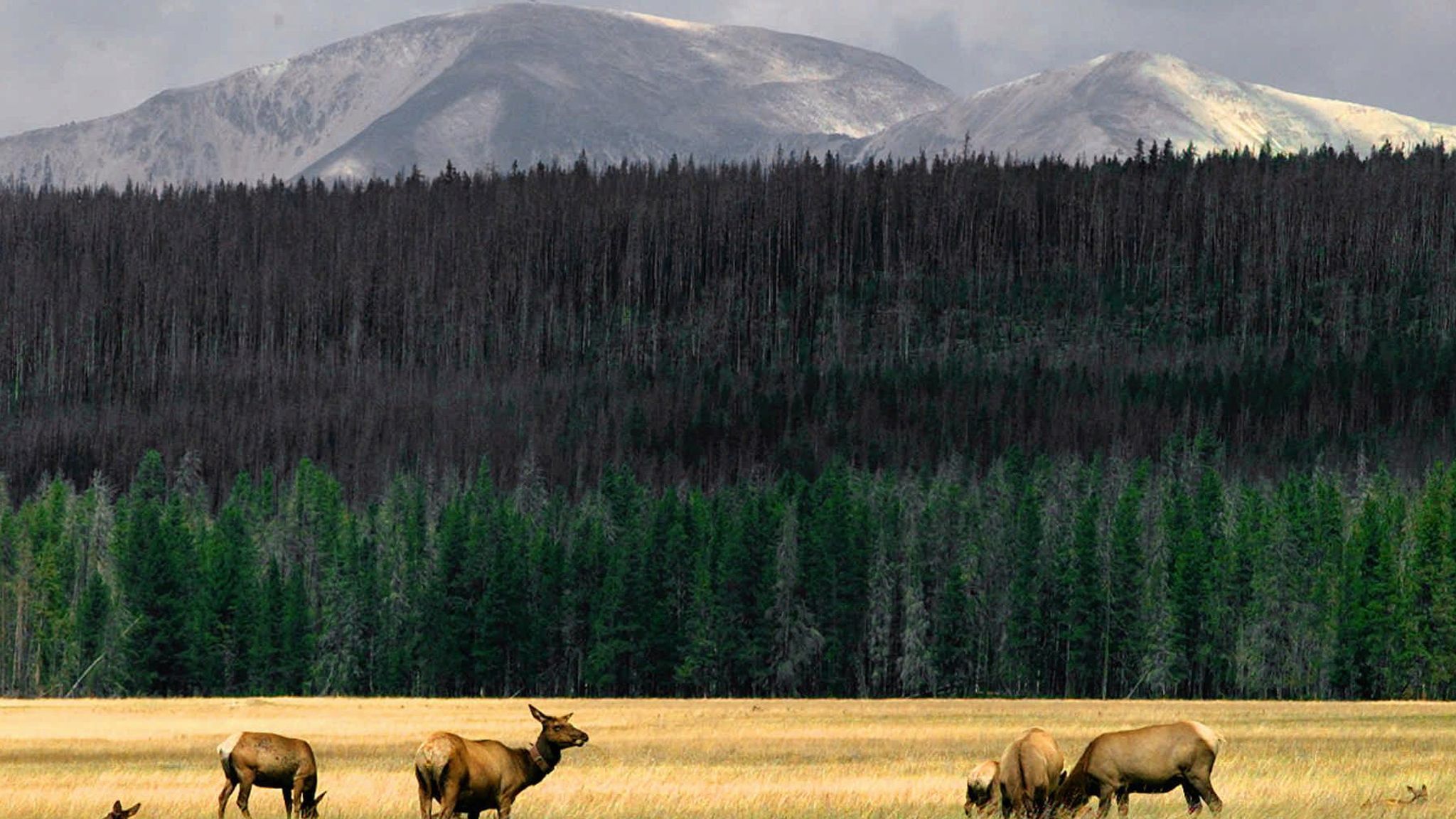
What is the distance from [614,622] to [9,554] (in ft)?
120

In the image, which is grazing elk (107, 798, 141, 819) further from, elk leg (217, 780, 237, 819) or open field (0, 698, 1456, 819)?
open field (0, 698, 1456, 819)

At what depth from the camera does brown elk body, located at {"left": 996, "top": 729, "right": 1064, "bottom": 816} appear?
91.5ft

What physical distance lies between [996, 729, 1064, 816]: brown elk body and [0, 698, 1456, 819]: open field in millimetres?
2012

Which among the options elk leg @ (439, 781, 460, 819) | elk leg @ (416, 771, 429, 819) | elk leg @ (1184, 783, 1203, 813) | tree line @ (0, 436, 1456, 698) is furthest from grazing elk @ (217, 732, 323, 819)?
tree line @ (0, 436, 1456, 698)

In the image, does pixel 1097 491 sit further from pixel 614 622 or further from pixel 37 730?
pixel 37 730

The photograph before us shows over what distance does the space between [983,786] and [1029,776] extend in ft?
2.68

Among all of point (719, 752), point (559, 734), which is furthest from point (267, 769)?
point (719, 752)

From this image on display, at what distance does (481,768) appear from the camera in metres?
27.0

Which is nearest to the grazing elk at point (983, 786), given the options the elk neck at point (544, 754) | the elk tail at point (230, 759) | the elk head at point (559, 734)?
the elk head at point (559, 734)

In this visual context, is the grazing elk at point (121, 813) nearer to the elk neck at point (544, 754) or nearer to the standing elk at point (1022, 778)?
the elk neck at point (544, 754)

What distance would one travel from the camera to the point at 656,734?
2331 inches

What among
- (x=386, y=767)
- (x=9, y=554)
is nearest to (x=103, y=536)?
(x=9, y=554)

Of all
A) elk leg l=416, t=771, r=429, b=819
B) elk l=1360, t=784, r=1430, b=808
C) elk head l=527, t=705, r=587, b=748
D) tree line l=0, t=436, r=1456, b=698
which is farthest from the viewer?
tree line l=0, t=436, r=1456, b=698

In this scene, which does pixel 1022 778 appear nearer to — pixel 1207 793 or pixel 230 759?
pixel 1207 793
